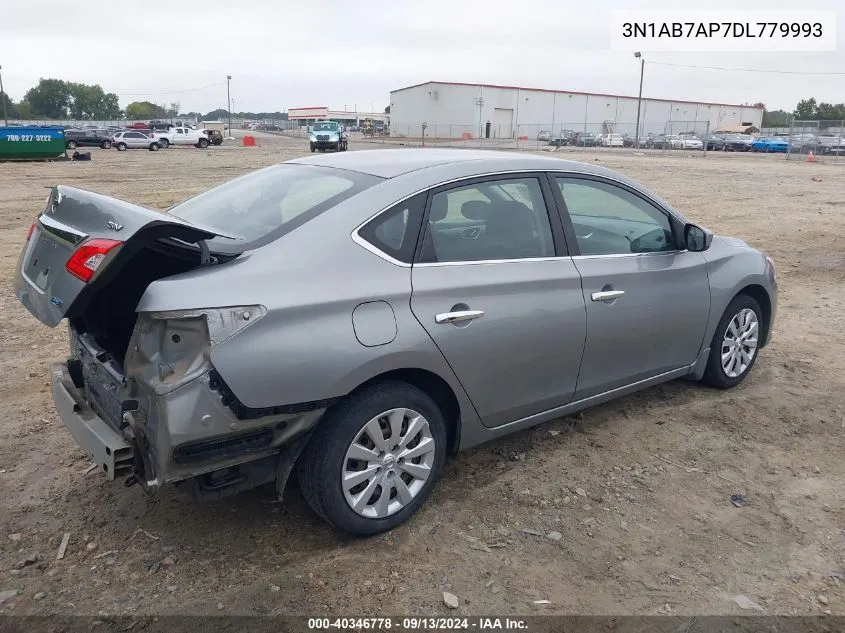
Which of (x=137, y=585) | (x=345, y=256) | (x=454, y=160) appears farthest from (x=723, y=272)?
(x=137, y=585)

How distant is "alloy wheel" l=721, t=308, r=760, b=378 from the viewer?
4875mm

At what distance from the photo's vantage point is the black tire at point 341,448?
296 centimetres

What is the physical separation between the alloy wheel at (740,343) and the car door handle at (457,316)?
233 centimetres

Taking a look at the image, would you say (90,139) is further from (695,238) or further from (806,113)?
(806,113)

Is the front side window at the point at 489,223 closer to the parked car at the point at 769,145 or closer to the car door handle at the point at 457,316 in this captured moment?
the car door handle at the point at 457,316

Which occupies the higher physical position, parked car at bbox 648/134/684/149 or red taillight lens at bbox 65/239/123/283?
parked car at bbox 648/134/684/149

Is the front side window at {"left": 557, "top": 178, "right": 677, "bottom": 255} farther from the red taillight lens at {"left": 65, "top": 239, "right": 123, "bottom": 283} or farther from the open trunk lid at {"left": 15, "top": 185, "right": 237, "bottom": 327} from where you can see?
the red taillight lens at {"left": 65, "top": 239, "right": 123, "bottom": 283}

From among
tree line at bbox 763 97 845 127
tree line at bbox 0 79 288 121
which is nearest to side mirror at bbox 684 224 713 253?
tree line at bbox 763 97 845 127

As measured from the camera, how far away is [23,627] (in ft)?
8.72

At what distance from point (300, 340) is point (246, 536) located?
42.2 inches

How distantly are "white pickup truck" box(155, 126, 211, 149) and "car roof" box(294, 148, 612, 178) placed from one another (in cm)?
4779

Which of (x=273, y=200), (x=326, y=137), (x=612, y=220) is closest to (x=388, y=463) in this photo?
(x=273, y=200)

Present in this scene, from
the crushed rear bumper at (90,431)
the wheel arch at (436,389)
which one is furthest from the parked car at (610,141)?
the crushed rear bumper at (90,431)

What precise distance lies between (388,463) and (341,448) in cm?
30
